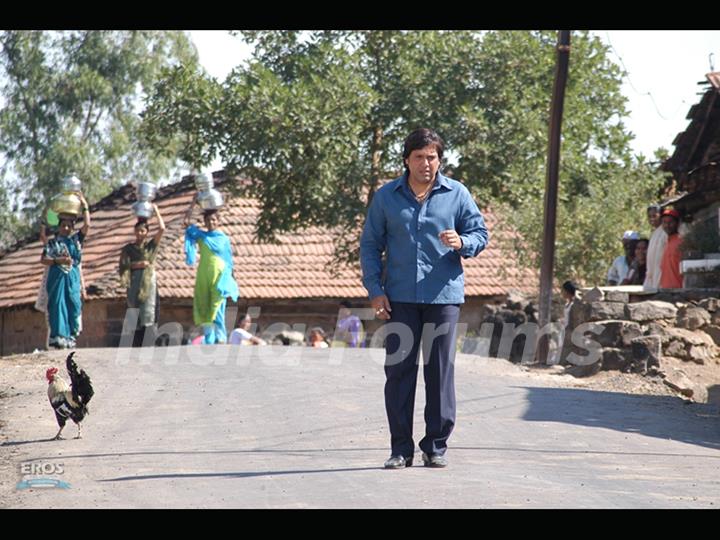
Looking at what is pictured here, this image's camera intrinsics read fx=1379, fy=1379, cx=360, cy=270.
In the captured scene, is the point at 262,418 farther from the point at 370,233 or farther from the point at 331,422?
the point at 370,233

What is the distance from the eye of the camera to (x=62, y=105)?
4472 cm

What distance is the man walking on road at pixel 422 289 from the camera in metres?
8.67

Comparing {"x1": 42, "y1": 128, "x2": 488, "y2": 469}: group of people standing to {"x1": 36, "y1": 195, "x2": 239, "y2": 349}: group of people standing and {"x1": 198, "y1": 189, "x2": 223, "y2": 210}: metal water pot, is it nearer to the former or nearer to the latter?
{"x1": 36, "y1": 195, "x2": 239, "y2": 349}: group of people standing

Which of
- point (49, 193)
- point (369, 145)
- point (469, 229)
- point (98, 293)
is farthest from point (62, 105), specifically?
point (469, 229)

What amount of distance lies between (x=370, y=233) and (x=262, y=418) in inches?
120

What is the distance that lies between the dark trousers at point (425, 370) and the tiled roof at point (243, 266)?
73.6ft

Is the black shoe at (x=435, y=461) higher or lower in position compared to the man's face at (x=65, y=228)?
lower

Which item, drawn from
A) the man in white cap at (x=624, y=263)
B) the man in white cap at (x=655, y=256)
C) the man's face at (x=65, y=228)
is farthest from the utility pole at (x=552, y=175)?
the man's face at (x=65, y=228)

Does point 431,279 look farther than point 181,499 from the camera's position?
Yes

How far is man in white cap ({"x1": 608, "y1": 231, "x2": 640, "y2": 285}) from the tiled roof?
8677mm

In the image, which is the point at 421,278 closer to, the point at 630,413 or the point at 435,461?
the point at 435,461

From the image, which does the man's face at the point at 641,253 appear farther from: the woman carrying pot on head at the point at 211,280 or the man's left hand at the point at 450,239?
the man's left hand at the point at 450,239

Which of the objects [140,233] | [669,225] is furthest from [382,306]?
[669,225]

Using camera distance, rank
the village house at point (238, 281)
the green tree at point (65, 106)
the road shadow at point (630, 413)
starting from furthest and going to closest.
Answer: the green tree at point (65, 106) < the village house at point (238, 281) < the road shadow at point (630, 413)
